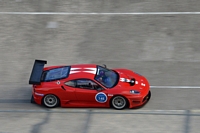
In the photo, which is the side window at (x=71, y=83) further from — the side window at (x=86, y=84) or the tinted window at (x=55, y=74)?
the tinted window at (x=55, y=74)

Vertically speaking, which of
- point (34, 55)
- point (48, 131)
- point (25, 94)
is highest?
point (34, 55)

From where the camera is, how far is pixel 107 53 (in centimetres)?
1709

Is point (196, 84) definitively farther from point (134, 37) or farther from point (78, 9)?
point (78, 9)

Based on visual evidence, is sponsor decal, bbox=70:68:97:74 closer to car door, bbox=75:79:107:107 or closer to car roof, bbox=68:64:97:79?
car roof, bbox=68:64:97:79

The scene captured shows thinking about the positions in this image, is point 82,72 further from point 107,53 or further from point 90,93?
point 107,53

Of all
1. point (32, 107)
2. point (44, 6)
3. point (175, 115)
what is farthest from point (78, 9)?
point (175, 115)

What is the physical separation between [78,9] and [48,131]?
839 centimetres

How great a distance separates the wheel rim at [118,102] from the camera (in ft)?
43.4

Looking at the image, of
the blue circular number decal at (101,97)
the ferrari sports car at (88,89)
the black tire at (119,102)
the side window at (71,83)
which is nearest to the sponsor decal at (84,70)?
the ferrari sports car at (88,89)

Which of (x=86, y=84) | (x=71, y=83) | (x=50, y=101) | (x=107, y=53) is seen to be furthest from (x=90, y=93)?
(x=107, y=53)

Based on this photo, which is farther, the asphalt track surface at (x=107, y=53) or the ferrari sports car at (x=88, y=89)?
the ferrari sports car at (x=88, y=89)

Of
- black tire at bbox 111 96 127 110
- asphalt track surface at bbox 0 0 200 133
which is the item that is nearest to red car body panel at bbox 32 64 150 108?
black tire at bbox 111 96 127 110

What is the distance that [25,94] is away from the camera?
1477 centimetres

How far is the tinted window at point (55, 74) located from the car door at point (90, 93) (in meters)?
0.59
